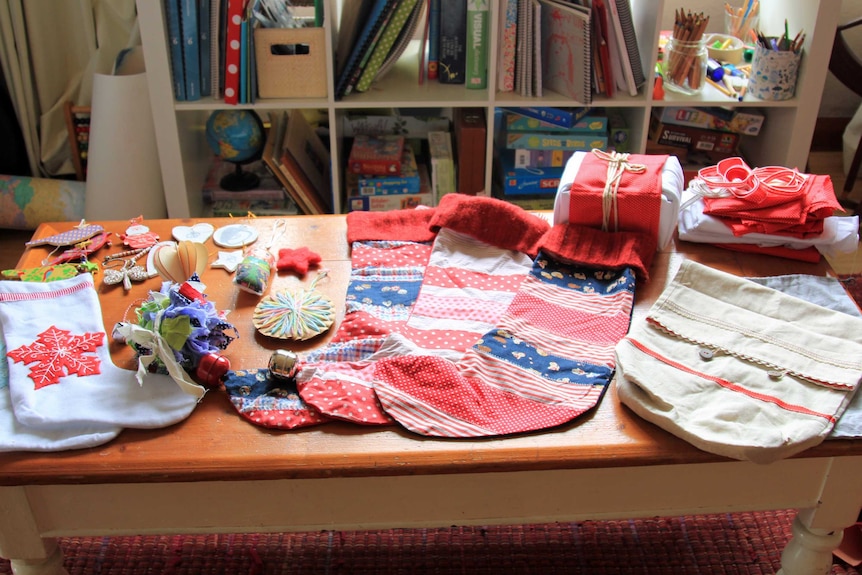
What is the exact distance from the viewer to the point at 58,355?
1.22 m

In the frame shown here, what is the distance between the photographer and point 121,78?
2389mm

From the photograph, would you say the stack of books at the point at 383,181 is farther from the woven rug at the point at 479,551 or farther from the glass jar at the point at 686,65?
the woven rug at the point at 479,551

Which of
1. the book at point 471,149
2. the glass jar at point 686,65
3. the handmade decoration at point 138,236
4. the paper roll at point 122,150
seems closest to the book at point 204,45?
the paper roll at point 122,150

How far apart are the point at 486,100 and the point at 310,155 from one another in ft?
1.92

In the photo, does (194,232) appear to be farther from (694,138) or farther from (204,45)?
(694,138)

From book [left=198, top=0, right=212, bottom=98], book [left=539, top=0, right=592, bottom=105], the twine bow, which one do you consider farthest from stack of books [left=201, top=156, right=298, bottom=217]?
the twine bow

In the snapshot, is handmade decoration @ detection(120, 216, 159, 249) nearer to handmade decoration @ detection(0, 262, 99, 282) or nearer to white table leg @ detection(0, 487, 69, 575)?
handmade decoration @ detection(0, 262, 99, 282)

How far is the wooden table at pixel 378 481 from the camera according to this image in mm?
1087

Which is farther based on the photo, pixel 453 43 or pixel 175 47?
pixel 453 43

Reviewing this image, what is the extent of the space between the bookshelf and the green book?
3 centimetres

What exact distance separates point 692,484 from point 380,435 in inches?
17.7

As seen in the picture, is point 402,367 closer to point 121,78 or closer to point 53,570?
point 53,570

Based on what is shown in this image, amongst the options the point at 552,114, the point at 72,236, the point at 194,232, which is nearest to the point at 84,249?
the point at 72,236

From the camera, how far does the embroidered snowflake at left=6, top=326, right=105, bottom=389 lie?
1181 mm
